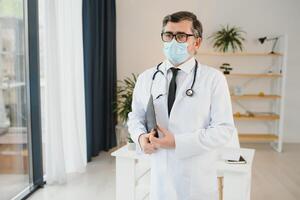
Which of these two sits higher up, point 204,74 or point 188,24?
point 188,24

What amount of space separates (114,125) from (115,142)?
0.88 ft

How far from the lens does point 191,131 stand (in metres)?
1.34

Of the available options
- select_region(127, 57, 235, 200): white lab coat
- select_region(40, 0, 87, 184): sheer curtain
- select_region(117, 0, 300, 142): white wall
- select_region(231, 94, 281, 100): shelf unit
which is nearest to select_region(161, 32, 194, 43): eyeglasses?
select_region(127, 57, 235, 200): white lab coat

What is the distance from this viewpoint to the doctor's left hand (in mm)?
1296

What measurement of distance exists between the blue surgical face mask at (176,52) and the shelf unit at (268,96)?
3.83 meters

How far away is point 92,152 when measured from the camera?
439 centimetres

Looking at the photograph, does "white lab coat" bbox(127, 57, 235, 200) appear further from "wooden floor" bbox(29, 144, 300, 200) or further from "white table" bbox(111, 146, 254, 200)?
"wooden floor" bbox(29, 144, 300, 200)

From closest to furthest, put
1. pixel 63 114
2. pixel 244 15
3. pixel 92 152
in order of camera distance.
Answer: pixel 63 114 → pixel 92 152 → pixel 244 15

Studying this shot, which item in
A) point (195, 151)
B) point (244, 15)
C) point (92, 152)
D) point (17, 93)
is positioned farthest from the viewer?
point (244, 15)

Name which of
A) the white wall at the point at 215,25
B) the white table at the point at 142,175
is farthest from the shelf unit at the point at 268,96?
the white table at the point at 142,175

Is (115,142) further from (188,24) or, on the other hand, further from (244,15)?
(188,24)

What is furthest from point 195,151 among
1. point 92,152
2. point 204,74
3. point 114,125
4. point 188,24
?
point 114,125

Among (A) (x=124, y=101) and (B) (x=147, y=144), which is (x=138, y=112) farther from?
(A) (x=124, y=101)

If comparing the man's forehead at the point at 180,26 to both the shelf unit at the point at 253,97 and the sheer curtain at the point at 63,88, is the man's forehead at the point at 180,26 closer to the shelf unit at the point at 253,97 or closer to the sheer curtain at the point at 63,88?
the sheer curtain at the point at 63,88
